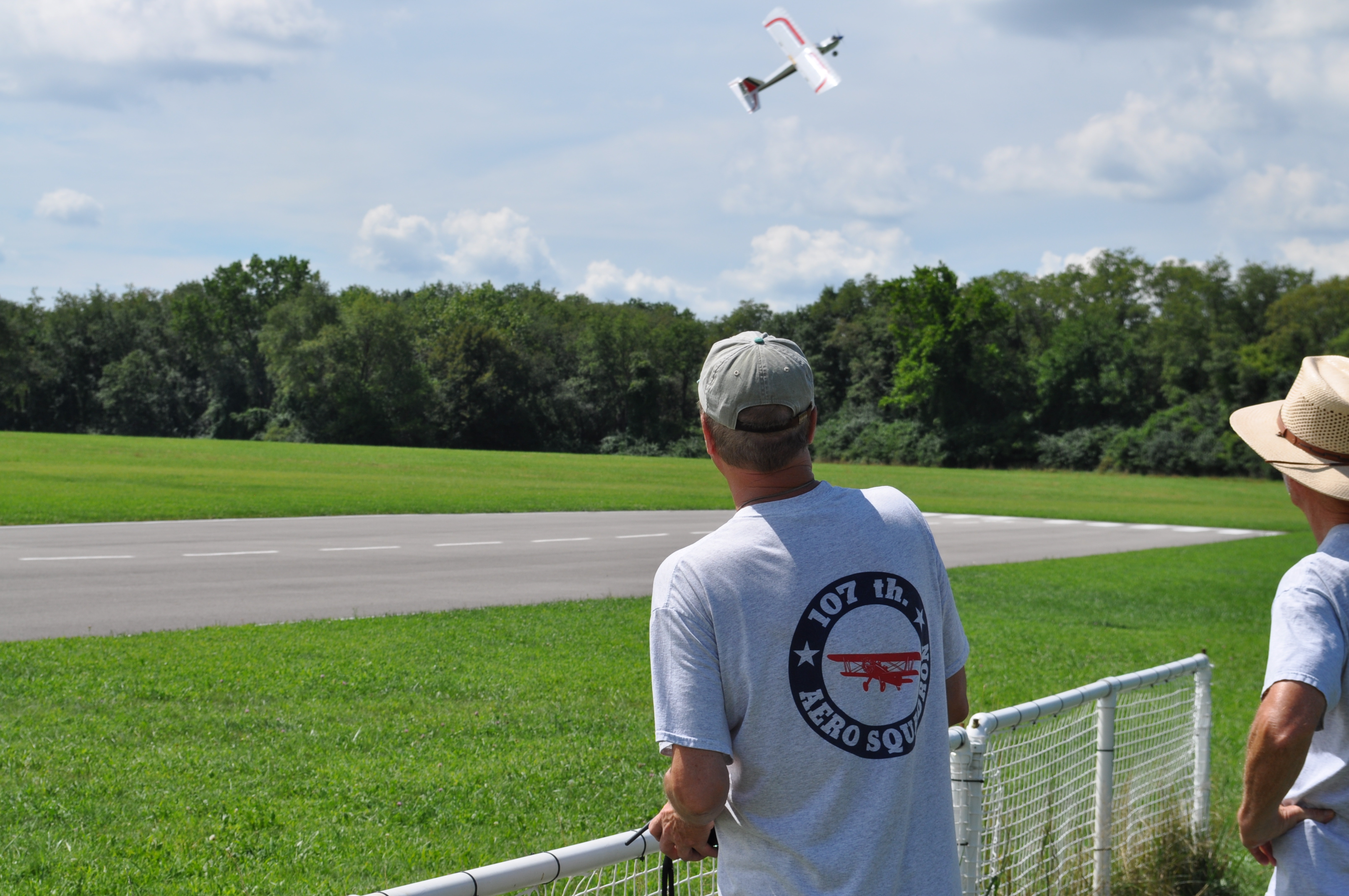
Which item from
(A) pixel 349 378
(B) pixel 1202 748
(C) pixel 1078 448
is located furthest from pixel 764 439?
(A) pixel 349 378

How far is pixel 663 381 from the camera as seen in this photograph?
91812mm

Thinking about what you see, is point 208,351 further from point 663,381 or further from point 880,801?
point 880,801

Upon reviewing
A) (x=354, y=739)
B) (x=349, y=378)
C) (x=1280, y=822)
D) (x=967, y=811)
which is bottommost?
(x=354, y=739)

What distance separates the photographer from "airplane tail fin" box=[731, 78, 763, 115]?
109 ft

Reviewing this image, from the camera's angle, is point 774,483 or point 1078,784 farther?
point 1078,784

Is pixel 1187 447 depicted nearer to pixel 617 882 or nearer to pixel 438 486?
pixel 438 486

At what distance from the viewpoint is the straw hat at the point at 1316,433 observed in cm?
235

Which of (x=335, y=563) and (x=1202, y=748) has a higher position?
(x=1202, y=748)

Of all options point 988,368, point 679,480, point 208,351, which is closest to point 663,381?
point 988,368

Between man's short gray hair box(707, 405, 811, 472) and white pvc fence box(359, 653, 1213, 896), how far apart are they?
87cm

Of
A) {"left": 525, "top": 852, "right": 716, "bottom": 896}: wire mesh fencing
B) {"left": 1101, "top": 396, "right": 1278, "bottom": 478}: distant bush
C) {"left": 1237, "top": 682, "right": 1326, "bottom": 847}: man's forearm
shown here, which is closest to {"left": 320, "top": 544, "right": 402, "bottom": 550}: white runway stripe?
{"left": 525, "top": 852, "right": 716, "bottom": 896}: wire mesh fencing

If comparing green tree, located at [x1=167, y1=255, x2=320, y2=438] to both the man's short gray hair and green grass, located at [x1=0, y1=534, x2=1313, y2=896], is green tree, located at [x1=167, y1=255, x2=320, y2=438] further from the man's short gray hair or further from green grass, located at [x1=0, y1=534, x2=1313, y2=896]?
the man's short gray hair

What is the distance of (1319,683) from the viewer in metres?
2.14

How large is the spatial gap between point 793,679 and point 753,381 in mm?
528
